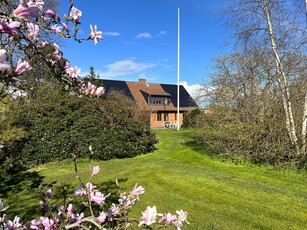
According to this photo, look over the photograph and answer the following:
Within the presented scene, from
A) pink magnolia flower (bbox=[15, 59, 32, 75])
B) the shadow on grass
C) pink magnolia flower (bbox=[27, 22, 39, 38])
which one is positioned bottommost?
the shadow on grass

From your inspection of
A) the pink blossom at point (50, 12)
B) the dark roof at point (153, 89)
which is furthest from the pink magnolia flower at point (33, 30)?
the dark roof at point (153, 89)

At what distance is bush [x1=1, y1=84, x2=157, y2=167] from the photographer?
1024 cm

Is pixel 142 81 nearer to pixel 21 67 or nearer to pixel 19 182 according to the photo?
pixel 19 182

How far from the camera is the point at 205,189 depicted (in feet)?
Answer: 21.9

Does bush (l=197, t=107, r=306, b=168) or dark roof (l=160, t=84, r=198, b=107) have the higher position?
dark roof (l=160, t=84, r=198, b=107)

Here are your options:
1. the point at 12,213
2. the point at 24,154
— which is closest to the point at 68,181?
the point at 12,213

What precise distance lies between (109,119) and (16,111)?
371cm

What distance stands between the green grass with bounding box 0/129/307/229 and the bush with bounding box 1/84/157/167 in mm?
734

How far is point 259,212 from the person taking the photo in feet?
17.4

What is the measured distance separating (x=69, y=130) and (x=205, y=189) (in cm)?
657

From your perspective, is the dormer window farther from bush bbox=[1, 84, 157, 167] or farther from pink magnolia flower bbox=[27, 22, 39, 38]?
pink magnolia flower bbox=[27, 22, 39, 38]

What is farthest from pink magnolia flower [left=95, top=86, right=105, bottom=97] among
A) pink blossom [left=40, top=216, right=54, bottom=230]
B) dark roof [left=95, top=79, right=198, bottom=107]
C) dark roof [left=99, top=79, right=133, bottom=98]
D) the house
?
dark roof [left=99, top=79, right=133, bottom=98]

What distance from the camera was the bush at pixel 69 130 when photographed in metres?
10.2

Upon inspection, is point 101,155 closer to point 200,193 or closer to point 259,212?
point 200,193
